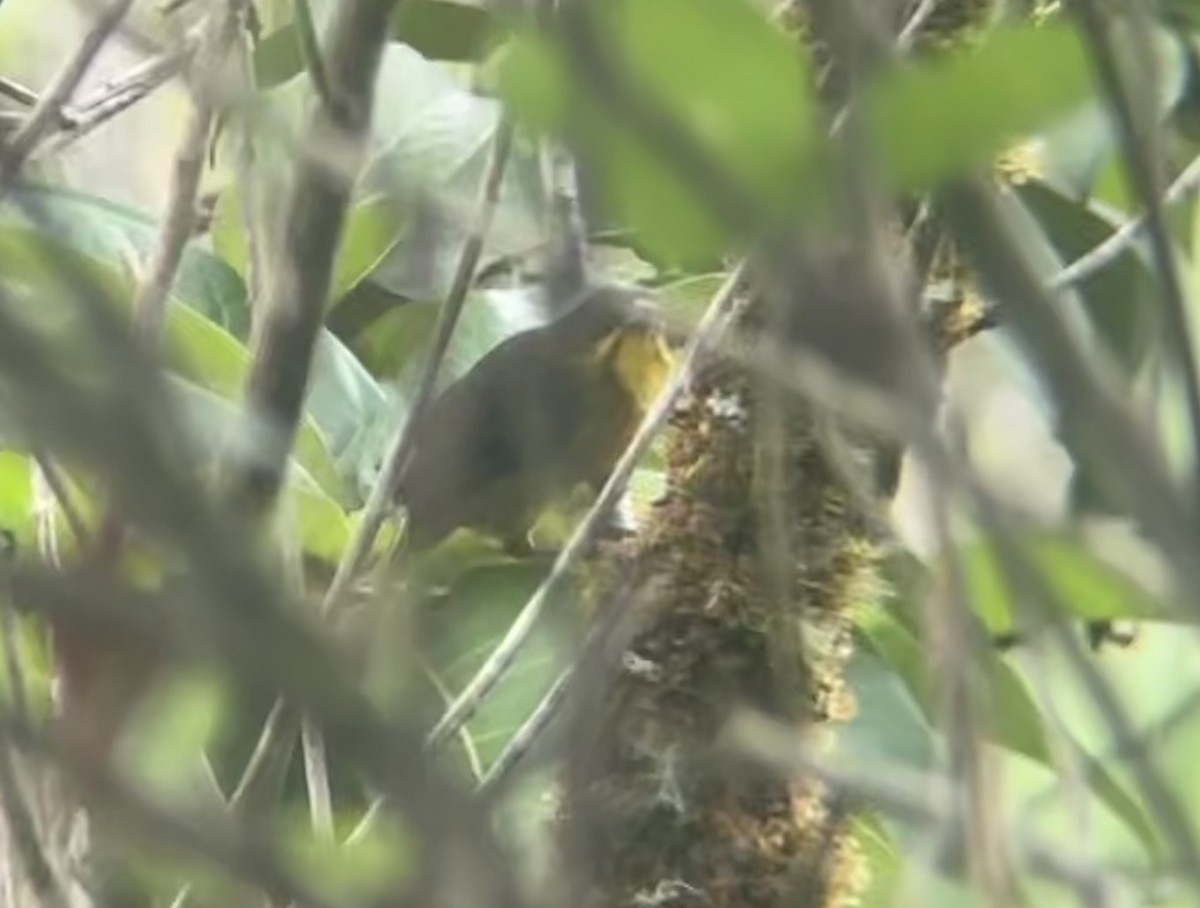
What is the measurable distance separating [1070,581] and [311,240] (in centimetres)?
23

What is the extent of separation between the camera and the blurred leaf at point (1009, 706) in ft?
1.86

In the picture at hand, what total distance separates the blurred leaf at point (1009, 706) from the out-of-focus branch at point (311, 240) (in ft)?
0.55

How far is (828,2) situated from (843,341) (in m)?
0.03

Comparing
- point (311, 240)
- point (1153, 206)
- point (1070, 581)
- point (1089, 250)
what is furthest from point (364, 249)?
point (1153, 206)

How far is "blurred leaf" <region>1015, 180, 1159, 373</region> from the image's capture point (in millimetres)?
870

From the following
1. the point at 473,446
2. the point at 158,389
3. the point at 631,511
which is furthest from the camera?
the point at 631,511

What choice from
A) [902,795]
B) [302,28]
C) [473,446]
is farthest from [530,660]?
[902,795]

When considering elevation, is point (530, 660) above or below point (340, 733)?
below

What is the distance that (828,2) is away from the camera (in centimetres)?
21

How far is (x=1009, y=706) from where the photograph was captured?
66 cm

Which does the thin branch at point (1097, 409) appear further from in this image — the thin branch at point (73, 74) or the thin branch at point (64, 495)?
the thin branch at point (64, 495)

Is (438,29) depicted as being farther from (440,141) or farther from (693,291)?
(693,291)

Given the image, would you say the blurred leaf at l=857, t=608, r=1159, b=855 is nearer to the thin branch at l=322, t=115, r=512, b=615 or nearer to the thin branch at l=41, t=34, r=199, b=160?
the thin branch at l=322, t=115, r=512, b=615

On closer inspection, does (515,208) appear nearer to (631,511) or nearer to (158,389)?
(631,511)
